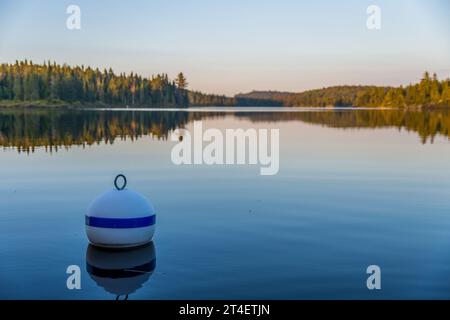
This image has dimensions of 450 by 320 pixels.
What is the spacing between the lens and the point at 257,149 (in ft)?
170

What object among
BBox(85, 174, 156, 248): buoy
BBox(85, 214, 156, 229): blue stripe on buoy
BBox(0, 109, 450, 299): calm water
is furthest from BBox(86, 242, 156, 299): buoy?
BBox(85, 214, 156, 229): blue stripe on buoy

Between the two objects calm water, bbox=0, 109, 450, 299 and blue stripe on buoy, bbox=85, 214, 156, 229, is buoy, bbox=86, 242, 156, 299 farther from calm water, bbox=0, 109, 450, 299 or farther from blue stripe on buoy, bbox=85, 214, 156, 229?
blue stripe on buoy, bbox=85, 214, 156, 229

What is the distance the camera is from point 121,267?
15453 millimetres

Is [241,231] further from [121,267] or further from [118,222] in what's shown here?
[121,267]

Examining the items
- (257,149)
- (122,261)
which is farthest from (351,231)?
(257,149)

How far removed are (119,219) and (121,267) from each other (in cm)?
153

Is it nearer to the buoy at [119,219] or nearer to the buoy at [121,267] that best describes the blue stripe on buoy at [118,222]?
the buoy at [119,219]

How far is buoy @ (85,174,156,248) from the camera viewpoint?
16234mm

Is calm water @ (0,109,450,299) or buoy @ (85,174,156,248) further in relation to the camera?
buoy @ (85,174,156,248)

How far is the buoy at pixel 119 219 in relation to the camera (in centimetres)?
1623

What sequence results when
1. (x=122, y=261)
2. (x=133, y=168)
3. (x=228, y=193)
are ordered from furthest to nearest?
(x=133, y=168)
(x=228, y=193)
(x=122, y=261)

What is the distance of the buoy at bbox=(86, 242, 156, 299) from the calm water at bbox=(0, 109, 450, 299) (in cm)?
6

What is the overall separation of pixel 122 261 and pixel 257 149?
36663 millimetres
